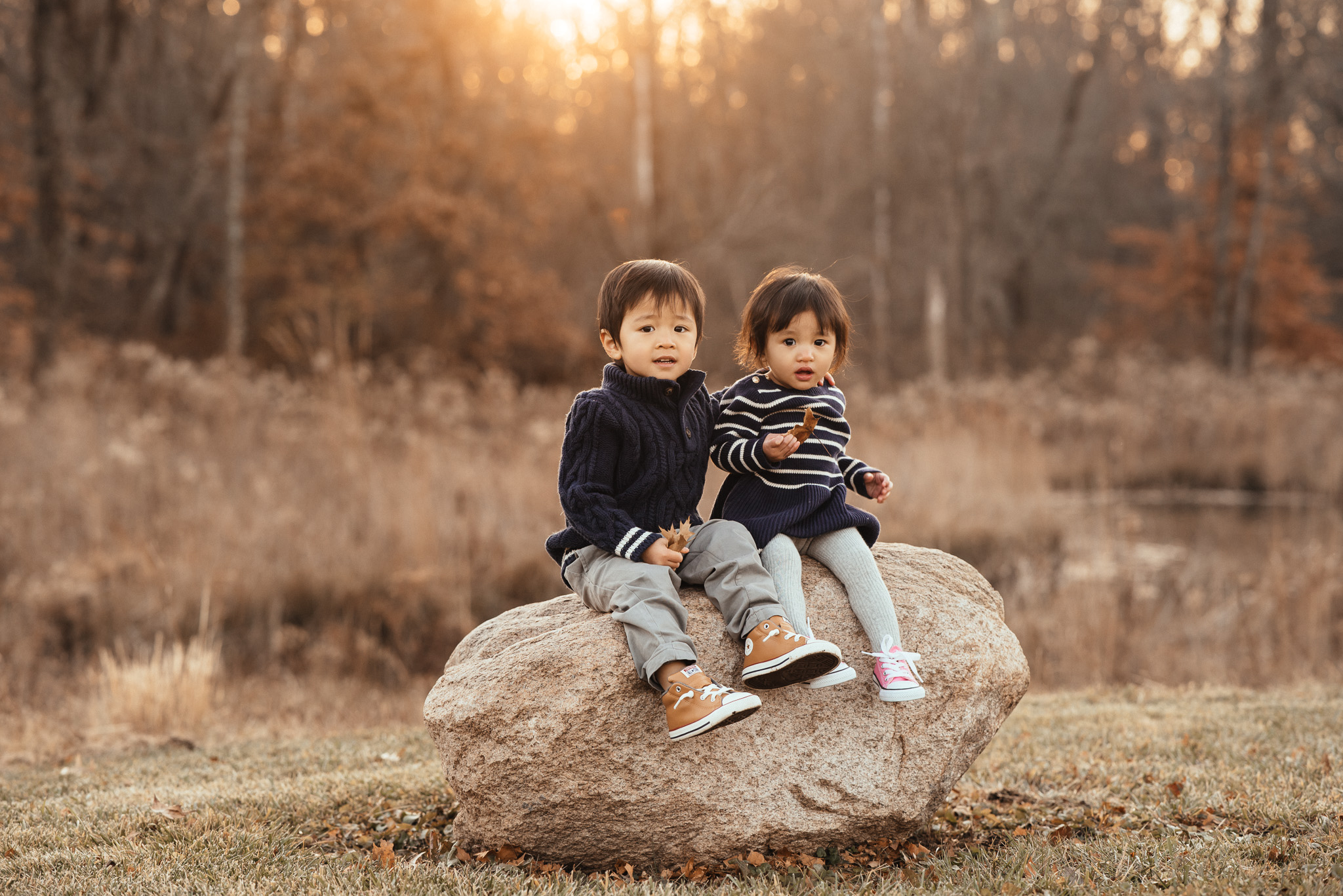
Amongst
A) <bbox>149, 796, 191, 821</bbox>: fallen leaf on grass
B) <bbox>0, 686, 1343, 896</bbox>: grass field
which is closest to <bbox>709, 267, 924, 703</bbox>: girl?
<bbox>0, 686, 1343, 896</bbox>: grass field

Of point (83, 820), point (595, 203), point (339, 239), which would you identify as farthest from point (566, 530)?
point (339, 239)

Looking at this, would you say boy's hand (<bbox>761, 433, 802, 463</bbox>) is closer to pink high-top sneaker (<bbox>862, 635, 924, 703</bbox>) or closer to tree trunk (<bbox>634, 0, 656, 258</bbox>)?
pink high-top sneaker (<bbox>862, 635, 924, 703</bbox>)

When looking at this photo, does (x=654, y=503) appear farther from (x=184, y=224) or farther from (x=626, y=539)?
(x=184, y=224)

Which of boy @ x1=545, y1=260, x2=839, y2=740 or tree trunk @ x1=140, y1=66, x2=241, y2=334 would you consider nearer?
boy @ x1=545, y1=260, x2=839, y2=740

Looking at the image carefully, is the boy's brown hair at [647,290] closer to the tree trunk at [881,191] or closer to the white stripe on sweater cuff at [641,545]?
the white stripe on sweater cuff at [641,545]

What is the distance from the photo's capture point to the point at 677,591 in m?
3.31

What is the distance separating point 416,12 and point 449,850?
63.0ft

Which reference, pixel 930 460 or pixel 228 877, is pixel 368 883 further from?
pixel 930 460

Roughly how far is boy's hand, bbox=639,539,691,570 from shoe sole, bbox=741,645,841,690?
38 cm

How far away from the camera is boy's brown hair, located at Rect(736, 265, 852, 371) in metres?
3.35

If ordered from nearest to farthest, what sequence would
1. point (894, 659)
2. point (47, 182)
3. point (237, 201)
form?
point (894, 659)
point (47, 182)
point (237, 201)

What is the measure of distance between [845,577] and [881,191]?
1906 cm

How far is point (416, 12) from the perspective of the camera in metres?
19.7

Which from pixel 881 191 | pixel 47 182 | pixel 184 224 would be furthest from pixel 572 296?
pixel 47 182
